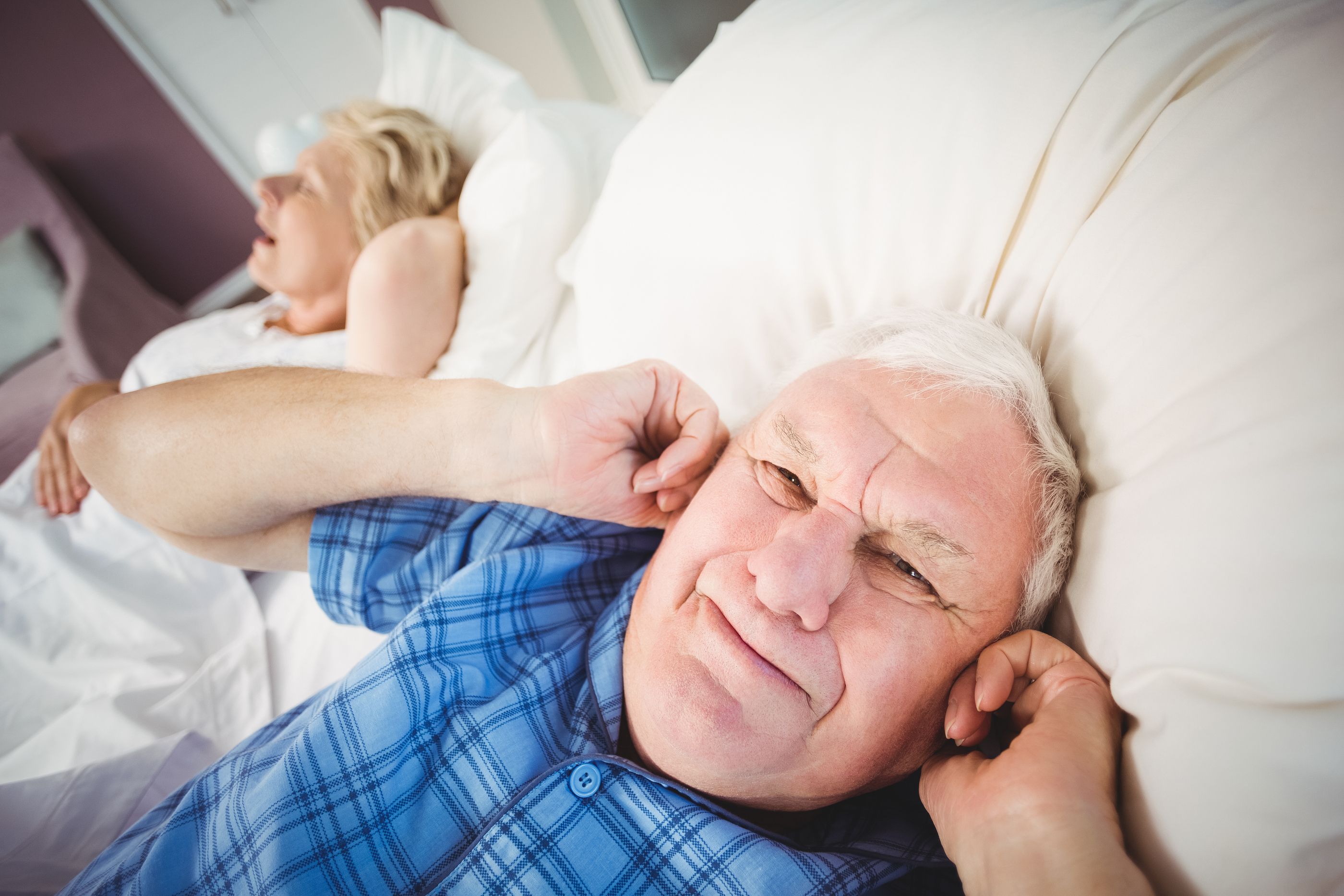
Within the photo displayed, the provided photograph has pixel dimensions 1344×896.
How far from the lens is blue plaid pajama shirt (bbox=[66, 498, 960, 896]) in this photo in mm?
697

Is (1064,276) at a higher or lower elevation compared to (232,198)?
lower

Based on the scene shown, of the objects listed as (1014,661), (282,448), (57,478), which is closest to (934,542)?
(1014,661)

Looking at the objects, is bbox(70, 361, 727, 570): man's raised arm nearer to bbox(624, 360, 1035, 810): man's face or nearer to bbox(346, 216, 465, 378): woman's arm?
bbox(624, 360, 1035, 810): man's face

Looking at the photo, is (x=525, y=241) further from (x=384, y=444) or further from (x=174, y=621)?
(x=174, y=621)

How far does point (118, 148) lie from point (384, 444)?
3.98 m

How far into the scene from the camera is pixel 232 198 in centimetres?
368

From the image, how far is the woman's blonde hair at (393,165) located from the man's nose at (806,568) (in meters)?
1.58

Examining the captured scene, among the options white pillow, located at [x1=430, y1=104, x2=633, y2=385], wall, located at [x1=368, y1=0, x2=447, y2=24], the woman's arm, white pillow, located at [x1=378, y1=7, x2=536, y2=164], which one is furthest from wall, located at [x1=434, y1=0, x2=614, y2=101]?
the woman's arm

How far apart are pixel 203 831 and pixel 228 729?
45 centimetres

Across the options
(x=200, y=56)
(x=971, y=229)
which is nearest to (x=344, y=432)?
(x=971, y=229)

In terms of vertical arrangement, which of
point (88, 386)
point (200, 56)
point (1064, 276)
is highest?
point (200, 56)

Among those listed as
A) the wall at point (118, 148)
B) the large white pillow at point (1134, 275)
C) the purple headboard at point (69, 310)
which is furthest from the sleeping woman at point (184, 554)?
the wall at point (118, 148)

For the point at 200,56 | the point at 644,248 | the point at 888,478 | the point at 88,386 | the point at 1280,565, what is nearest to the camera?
the point at 1280,565

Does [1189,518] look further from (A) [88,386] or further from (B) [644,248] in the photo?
(A) [88,386]
